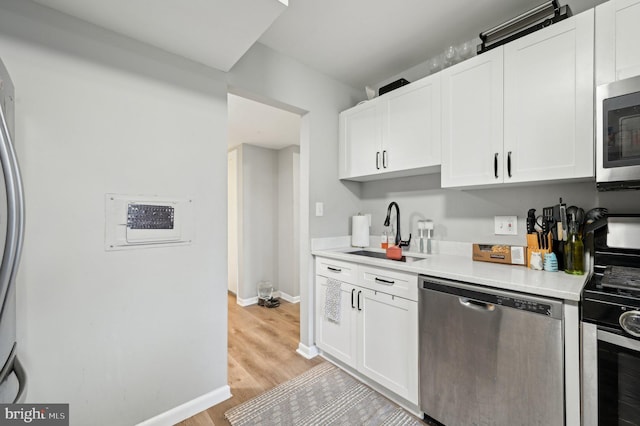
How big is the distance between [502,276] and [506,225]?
63cm

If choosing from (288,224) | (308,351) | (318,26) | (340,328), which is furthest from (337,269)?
(288,224)

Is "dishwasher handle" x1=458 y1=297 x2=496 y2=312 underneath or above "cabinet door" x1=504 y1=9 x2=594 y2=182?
underneath

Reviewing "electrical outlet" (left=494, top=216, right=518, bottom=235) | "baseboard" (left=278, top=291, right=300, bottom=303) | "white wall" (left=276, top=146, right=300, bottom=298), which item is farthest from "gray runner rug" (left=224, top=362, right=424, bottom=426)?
"white wall" (left=276, top=146, right=300, bottom=298)

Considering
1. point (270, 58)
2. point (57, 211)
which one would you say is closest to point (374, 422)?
point (57, 211)

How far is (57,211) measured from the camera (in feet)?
4.19

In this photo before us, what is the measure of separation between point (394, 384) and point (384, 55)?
2457 mm

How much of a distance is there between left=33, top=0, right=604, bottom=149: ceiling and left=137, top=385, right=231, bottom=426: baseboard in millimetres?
2144

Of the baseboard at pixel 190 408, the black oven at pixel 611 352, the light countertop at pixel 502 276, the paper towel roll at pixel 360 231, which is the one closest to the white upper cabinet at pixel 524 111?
the light countertop at pixel 502 276

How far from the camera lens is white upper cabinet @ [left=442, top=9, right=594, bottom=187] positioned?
1343 millimetres

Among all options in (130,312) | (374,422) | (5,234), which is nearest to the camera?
(5,234)

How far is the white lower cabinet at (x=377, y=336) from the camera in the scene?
162cm

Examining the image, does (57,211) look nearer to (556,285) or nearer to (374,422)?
(374,422)

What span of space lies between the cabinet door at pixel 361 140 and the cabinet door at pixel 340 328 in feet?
3.39

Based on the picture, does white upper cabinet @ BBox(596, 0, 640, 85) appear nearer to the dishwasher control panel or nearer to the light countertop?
the light countertop
